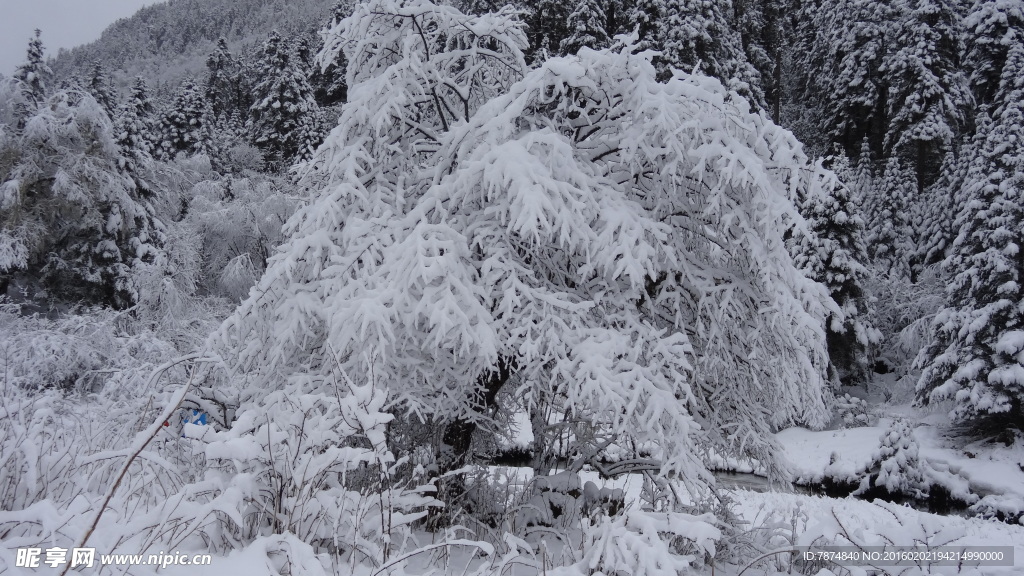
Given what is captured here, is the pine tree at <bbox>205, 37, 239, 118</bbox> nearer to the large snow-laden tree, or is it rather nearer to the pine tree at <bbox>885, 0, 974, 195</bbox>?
the pine tree at <bbox>885, 0, 974, 195</bbox>

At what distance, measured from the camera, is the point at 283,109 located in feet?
102

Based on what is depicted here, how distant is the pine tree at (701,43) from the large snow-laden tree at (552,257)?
20677mm

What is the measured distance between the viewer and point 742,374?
17.4 ft

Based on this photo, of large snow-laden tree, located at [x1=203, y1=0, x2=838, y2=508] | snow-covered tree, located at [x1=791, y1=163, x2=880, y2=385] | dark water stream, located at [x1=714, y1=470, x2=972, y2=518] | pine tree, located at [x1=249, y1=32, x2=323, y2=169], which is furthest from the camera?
pine tree, located at [x1=249, y1=32, x2=323, y2=169]

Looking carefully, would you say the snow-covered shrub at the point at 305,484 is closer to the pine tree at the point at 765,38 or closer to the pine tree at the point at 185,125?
the pine tree at the point at 185,125

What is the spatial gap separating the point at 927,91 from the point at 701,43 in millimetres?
11653

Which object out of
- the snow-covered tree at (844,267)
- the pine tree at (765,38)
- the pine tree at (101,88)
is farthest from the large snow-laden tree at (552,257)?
the pine tree at (765,38)

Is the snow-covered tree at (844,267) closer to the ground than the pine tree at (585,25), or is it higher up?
closer to the ground

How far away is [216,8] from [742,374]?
4812 inches

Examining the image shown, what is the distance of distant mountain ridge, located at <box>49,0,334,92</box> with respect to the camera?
8106 centimetres

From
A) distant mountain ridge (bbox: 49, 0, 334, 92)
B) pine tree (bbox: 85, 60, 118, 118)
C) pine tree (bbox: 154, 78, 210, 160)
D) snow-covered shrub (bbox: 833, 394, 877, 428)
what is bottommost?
snow-covered shrub (bbox: 833, 394, 877, 428)

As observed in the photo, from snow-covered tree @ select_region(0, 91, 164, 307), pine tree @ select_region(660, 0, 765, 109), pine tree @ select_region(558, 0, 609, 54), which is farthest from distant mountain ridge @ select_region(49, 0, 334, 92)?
snow-covered tree @ select_region(0, 91, 164, 307)

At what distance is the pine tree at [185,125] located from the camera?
30016mm

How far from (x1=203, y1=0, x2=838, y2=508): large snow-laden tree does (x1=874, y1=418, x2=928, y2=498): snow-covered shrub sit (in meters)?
10.6
